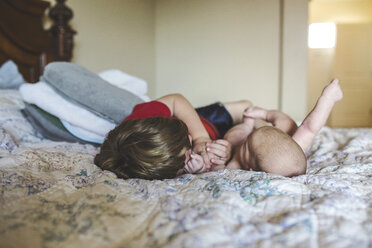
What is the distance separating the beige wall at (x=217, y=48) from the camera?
2990 mm

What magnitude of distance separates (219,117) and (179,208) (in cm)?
93

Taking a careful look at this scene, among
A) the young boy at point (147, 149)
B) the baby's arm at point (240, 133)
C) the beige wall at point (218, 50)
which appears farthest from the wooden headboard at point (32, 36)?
the beige wall at point (218, 50)

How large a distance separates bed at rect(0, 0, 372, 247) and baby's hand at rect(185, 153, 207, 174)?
107 mm

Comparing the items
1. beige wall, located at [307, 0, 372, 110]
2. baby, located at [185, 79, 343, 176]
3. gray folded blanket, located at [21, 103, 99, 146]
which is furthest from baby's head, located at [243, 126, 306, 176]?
beige wall, located at [307, 0, 372, 110]

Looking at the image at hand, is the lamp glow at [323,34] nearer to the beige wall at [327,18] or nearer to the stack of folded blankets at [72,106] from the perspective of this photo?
the beige wall at [327,18]

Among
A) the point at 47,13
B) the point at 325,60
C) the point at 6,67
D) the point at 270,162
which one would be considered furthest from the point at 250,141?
the point at 325,60

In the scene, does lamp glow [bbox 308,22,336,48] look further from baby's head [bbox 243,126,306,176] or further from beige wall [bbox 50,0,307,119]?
baby's head [bbox 243,126,306,176]

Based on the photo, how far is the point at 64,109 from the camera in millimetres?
1150

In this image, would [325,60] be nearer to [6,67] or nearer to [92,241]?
[6,67]

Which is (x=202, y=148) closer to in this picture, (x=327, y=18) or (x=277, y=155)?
(x=277, y=155)

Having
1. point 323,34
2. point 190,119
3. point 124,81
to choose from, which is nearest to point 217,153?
point 190,119

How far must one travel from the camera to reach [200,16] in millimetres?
3328

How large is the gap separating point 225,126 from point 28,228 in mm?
1089

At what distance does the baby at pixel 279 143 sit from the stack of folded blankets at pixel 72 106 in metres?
0.45
